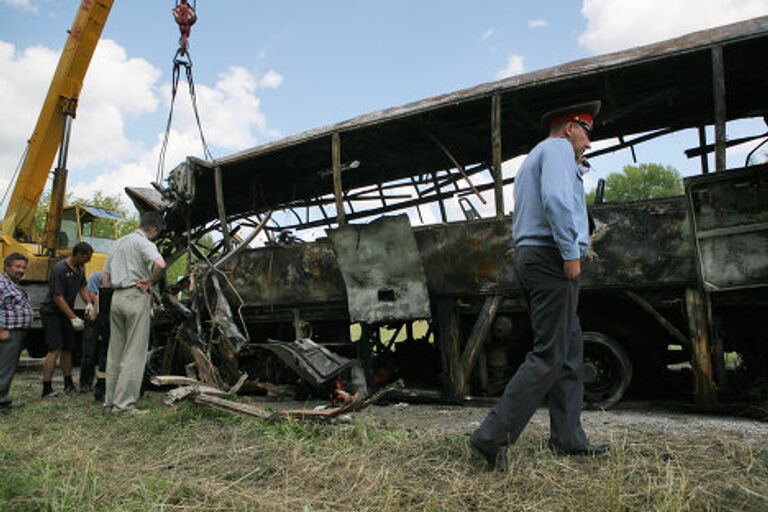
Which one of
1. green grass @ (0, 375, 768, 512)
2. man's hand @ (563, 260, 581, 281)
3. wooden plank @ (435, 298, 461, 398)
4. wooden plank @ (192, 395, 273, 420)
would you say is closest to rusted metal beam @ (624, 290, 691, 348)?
green grass @ (0, 375, 768, 512)

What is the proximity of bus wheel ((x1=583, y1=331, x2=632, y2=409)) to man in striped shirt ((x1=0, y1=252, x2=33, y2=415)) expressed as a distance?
5689mm

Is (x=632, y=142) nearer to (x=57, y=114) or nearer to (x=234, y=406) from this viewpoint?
(x=234, y=406)

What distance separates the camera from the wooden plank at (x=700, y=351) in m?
4.52

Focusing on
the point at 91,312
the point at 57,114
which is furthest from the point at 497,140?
the point at 57,114

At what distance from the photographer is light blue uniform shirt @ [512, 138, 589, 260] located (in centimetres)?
295

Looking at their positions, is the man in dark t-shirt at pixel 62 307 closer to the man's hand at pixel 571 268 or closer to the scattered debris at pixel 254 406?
the scattered debris at pixel 254 406

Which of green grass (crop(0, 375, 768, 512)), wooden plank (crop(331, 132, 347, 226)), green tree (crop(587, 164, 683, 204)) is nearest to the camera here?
green grass (crop(0, 375, 768, 512))

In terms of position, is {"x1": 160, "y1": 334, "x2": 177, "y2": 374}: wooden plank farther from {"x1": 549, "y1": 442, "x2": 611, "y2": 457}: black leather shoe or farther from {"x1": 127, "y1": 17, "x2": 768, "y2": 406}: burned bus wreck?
{"x1": 549, "y1": 442, "x2": 611, "y2": 457}: black leather shoe

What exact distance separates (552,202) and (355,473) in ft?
5.95

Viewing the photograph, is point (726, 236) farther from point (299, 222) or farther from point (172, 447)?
point (299, 222)

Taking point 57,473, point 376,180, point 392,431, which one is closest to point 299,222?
point 376,180

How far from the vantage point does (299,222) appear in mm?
8133

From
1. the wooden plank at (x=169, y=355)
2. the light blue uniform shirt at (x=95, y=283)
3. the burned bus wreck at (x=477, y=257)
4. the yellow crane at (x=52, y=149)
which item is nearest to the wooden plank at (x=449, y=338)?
the burned bus wreck at (x=477, y=257)

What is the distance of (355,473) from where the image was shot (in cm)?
298
